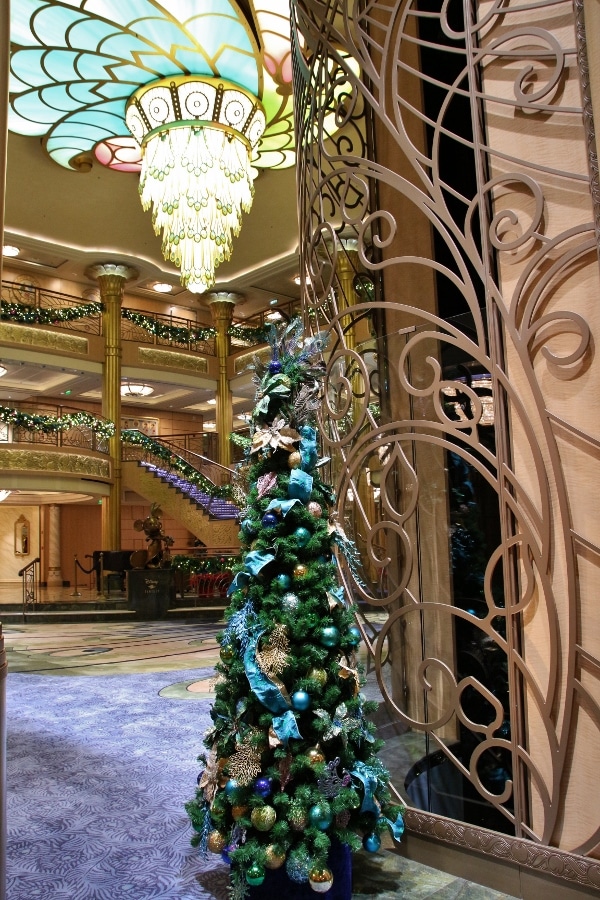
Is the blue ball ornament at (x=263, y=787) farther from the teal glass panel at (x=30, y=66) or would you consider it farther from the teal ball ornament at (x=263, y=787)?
the teal glass panel at (x=30, y=66)

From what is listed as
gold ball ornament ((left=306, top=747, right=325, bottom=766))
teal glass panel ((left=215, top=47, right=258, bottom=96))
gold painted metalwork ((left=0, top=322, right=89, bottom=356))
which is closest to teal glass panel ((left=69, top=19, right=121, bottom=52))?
teal glass panel ((left=215, top=47, right=258, bottom=96))

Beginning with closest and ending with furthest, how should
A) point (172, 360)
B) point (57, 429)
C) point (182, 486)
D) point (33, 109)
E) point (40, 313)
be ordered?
point (33, 109), point (57, 429), point (40, 313), point (182, 486), point (172, 360)

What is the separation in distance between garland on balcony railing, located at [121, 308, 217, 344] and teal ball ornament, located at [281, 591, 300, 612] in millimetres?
16729

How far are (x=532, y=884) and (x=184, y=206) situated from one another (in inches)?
320

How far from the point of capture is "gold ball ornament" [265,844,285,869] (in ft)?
6.43

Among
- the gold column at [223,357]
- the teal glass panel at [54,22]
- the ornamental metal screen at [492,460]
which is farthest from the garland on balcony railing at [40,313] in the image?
the ornamental metal screen at [492,460]

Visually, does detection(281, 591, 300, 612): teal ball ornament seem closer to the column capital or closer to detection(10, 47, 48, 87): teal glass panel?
detection(10, 47, 48, 87): teal glass panel

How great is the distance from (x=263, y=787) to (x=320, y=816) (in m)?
0.18

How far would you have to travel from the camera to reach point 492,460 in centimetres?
230

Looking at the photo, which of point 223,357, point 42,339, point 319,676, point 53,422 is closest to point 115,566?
point 53,422

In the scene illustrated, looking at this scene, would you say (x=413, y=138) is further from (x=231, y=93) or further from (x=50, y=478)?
(x=50, y=478)

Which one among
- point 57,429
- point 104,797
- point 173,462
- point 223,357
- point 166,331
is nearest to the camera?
point 104,797

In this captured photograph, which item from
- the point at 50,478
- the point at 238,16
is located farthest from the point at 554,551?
the point at 50,478

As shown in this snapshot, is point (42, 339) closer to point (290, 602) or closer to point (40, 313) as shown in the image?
point (40, 313)
